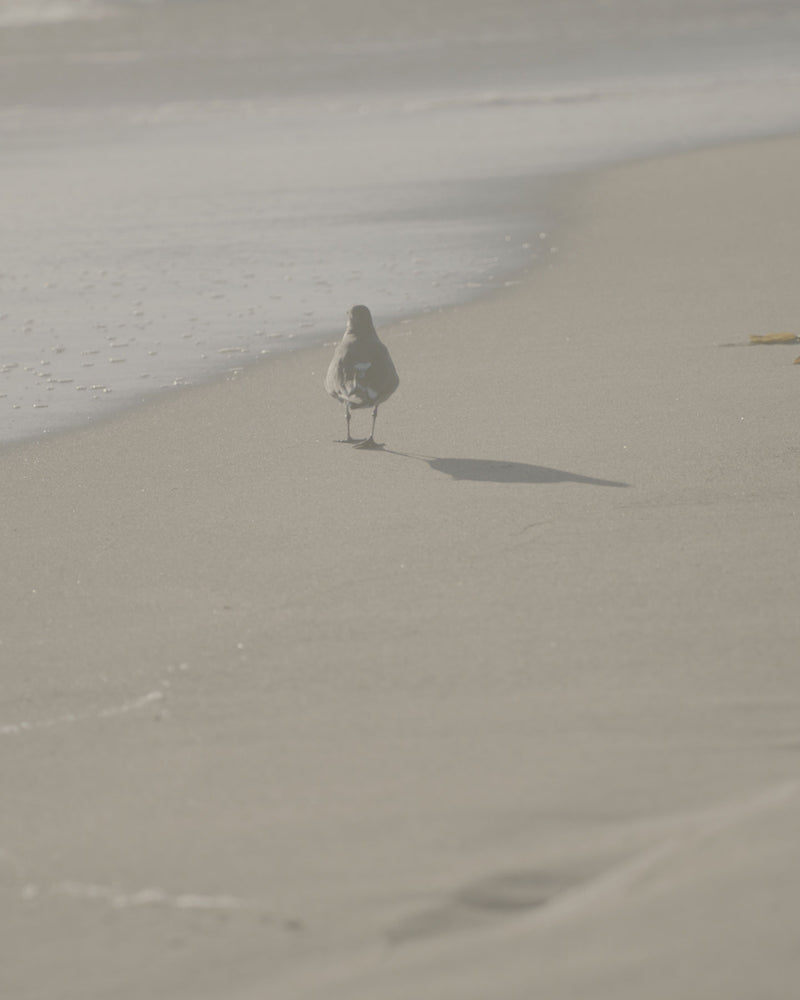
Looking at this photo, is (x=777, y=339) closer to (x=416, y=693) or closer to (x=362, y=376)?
(x=362, y=376)

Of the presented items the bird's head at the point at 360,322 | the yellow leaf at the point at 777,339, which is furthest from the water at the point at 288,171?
the yellow leaf at the point at 777,339

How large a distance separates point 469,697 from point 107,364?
4808 millimetres

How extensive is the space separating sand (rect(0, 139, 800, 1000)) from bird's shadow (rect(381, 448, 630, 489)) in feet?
0.07

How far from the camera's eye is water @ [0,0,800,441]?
346 inches

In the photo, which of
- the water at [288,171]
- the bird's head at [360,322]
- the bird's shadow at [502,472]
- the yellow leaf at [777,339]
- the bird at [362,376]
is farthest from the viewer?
the water at [288,171]

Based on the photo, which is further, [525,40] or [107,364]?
[525,40]

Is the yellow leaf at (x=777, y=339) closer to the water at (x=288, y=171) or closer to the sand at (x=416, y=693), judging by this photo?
the sand at (x=416, y=693)

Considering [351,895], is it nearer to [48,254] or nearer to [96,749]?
[96,749]

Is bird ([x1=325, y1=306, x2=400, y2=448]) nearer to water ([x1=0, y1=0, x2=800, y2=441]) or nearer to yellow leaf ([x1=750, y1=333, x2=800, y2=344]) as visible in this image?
water ([x1=0, y1=0, x2=800, y2=441])

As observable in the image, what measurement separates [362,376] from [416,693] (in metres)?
2.61

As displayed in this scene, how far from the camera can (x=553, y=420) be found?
6383 mm

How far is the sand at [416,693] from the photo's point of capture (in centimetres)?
264

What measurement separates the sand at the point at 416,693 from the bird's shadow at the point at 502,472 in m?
0.02

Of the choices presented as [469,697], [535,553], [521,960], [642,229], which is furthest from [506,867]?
[642,229]
